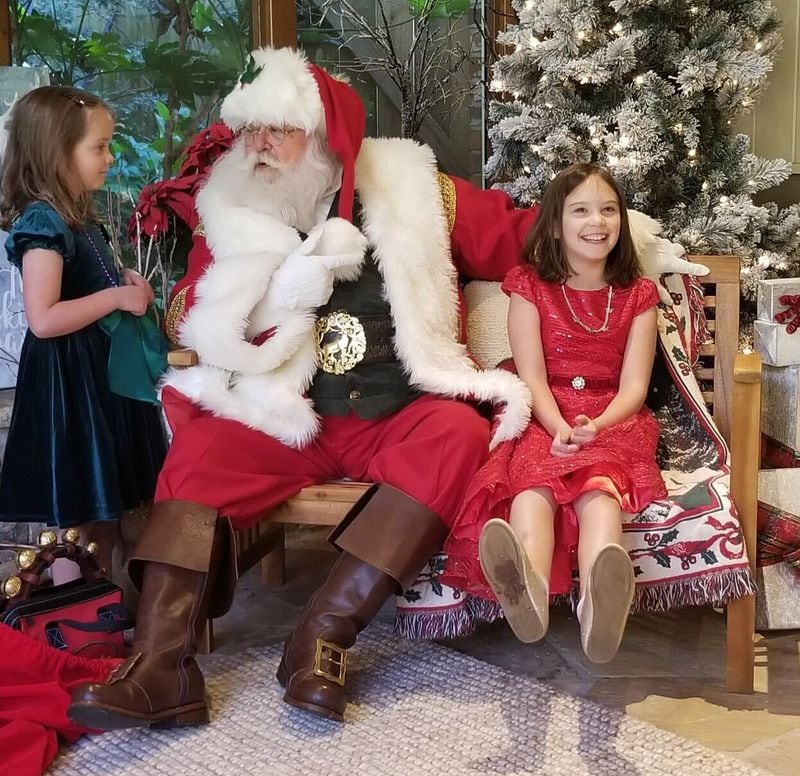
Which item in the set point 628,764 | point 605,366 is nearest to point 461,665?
point 628,764

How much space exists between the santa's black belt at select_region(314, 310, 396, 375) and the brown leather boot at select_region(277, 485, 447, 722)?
1.19 ft

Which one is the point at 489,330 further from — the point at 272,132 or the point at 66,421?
the point at 66,421

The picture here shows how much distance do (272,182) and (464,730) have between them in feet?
4.20

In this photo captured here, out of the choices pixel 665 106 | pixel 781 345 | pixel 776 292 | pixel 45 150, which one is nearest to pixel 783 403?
pixel 781 345

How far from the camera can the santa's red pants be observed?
1.90 meters

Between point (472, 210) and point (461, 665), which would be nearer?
point (461, 665)

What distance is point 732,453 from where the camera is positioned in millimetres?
1891

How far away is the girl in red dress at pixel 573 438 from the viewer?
1.64 metres

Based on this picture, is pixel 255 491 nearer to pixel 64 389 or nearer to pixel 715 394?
pixel 64 389

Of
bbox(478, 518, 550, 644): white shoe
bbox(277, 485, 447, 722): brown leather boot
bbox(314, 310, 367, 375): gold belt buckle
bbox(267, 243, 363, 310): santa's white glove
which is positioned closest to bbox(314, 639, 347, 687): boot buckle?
bbox(277, 485, 447, 722): brown leather boot

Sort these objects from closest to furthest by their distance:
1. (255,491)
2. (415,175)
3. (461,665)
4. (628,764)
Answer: (628,764)
(255,491)
(461,665)
(415,175)

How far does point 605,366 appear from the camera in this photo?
6.89 ft

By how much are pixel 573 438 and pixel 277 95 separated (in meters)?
1.01

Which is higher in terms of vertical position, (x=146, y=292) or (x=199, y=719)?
(x=146, y=292)
